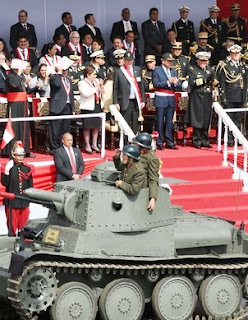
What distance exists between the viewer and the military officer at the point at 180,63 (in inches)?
1193

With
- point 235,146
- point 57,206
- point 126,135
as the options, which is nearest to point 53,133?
point 126,135

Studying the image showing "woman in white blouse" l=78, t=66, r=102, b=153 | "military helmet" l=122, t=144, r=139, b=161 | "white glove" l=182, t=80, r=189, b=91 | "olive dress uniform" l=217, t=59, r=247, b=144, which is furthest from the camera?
"olive dress uniform" l=217, t=59, r=247, b=144

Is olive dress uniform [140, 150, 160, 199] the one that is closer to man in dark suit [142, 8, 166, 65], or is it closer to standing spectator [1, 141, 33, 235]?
standing spectator [1, 141, 33, 235]

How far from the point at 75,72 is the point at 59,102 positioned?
167cm

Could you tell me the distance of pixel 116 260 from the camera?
2042cm

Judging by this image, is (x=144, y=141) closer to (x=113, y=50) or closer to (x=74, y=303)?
(x=74, y=303)

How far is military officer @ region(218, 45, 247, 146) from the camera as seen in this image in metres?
29.9

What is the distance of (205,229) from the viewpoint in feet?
71.1

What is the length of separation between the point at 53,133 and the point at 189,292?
6944 millimetres

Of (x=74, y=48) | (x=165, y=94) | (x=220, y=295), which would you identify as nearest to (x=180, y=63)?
(x=165, y=94)

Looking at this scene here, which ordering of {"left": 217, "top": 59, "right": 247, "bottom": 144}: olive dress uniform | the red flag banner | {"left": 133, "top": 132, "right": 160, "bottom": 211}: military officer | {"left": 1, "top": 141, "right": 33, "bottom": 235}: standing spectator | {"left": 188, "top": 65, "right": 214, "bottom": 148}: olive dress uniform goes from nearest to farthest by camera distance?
{"left": 133, "top": 132, "right": 160, "bottom": 211}: military officer → {"left": 1, "top": 141, "right": 33, "bottom": 235}: standing spectator → the red flag banner → {"left": 188, "top": 65, "right": 214, "bottom": 148}: olive dress uniform → {"left": 217, "top": 59, "right": 247, "bottom": 144}: olive dress uniform

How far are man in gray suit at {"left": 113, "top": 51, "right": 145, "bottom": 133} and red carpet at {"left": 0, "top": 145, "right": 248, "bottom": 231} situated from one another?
2.96ft

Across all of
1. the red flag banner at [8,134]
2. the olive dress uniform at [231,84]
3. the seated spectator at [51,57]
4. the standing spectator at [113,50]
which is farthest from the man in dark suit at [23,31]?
the red flag banner at [8,134]

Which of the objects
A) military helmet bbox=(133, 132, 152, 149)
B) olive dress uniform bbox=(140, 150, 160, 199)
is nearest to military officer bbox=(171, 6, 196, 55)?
military helmet bbox=(133, 132, 152, 149)
